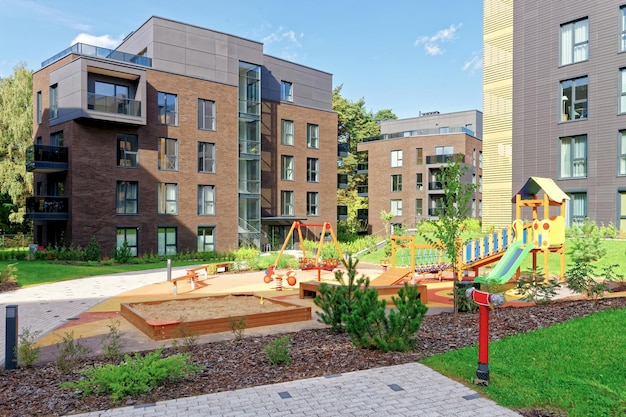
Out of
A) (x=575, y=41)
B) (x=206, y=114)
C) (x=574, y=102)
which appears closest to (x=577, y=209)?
(x=574, y=102)

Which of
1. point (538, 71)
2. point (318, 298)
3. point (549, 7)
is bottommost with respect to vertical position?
point (318, 298)

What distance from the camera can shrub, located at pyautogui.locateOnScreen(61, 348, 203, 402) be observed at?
6.40m

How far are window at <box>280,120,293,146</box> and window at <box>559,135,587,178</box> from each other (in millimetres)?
22173

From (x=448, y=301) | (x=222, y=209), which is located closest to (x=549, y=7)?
(x=448, y=301)

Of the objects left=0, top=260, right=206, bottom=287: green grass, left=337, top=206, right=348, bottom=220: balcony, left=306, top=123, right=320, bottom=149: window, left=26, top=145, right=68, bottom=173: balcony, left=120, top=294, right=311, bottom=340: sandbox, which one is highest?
left=306, top=123, right=320, bottom=149: window

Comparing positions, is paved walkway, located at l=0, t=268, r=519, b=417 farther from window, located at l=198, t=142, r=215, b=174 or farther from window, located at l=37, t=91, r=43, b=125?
window, located at l=37, t=91, r=43, b=125

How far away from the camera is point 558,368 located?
7.16 m

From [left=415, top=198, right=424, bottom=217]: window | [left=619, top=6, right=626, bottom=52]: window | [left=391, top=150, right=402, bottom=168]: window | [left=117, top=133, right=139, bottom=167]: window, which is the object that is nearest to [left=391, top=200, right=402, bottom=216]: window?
[left=415, top=198, right=424, bottom=217]: window

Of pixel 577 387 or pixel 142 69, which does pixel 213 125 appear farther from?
pixel 577 387

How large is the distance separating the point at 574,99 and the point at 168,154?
25652 millimetres

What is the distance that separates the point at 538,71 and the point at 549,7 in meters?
3.70

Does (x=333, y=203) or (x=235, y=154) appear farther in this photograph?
(x=333, y=203)

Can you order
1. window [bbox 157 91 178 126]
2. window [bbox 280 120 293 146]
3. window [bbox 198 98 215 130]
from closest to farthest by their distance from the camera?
window [bbox 157 91 178 126]
window [bbox 198 98 215 130]
window [bbox 280 120 293 146]

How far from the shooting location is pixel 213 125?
34938 millimetres
